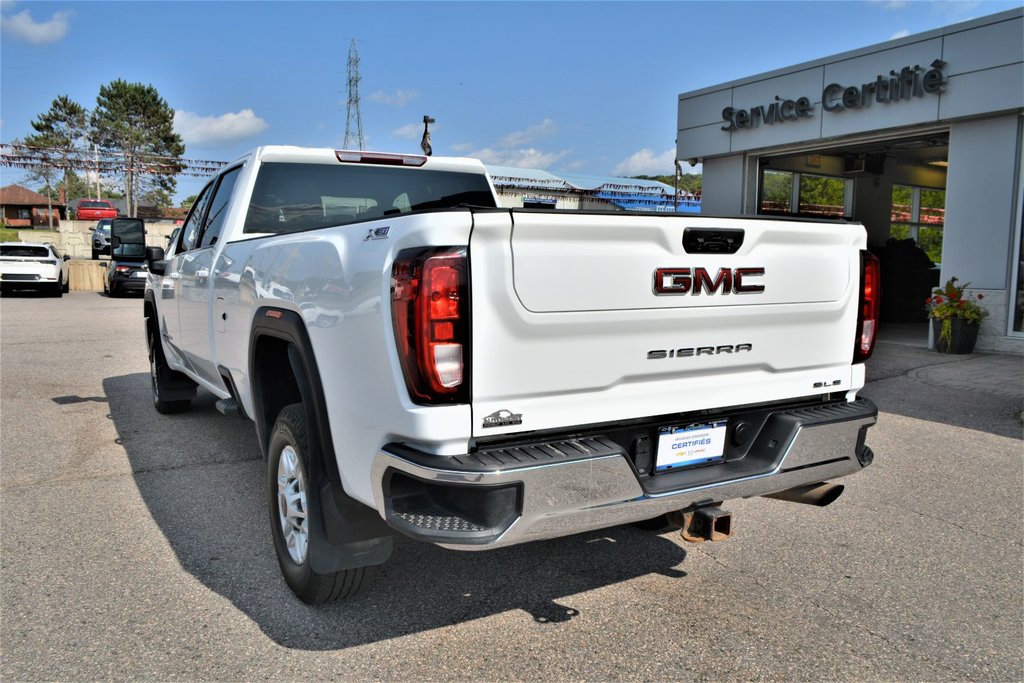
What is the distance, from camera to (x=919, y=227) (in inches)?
809

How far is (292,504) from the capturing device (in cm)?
327

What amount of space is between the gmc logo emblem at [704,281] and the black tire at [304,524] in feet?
4.87

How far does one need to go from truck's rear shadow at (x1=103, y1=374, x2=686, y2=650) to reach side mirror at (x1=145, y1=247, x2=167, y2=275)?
1581mm

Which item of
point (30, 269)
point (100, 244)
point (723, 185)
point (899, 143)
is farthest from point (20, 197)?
point (899, 143)

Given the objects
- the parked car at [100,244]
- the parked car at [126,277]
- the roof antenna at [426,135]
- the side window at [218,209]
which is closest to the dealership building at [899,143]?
the roof antenna at [426,135]

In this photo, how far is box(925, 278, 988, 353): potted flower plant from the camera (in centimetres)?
1114

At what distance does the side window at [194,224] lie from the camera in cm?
556

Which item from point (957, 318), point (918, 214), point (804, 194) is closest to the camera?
point (957, 318)

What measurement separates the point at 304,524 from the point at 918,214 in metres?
21.3

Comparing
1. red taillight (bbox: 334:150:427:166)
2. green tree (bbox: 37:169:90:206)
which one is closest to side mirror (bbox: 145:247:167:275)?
red taillight (bbox: 334:150:427:166)

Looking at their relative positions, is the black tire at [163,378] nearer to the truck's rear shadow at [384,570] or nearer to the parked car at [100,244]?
the truck's rear shadow at [384,570]

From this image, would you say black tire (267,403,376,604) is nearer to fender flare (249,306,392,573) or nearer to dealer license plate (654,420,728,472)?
fender flare (249,306,392,573)

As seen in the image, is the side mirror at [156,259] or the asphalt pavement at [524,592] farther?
the side mirror at [156,259]

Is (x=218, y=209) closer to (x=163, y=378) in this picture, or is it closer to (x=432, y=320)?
(x=163, y=378)
